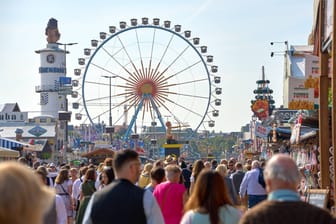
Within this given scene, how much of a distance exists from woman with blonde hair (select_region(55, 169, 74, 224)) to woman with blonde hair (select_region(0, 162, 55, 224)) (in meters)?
12.7

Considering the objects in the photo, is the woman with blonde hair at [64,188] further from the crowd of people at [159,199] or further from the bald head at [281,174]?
the bald head at [281,174]

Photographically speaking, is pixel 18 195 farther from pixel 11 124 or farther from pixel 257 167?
pixel 11 124

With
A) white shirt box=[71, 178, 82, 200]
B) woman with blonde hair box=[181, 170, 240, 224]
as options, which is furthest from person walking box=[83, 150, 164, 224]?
white shirt box=[71, 178, 82, 200]

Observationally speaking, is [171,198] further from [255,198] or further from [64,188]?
[255,198]

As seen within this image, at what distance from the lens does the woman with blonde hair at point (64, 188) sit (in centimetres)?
1646

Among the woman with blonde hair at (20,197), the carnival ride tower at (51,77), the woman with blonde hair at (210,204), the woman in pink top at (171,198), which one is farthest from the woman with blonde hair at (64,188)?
the carnival ride tower at (51,77)

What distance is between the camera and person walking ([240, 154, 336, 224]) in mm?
5215

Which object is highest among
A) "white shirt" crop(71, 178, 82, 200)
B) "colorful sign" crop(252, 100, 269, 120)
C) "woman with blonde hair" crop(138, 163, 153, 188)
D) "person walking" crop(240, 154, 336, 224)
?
"colorful sign" crop(252, 100, 269, 120)

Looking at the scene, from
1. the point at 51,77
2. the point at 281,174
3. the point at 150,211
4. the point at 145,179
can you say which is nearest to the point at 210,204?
the point at 150,211

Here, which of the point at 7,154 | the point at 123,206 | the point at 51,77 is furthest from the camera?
the point at 51,77

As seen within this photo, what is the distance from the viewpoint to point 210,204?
7043 millimetres

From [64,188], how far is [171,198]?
5818 millimetres

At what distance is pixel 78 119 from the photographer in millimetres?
70375

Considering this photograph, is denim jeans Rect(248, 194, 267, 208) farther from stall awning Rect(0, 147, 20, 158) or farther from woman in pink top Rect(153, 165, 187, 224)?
stall awning Rect(0, 147, 20, 158)
